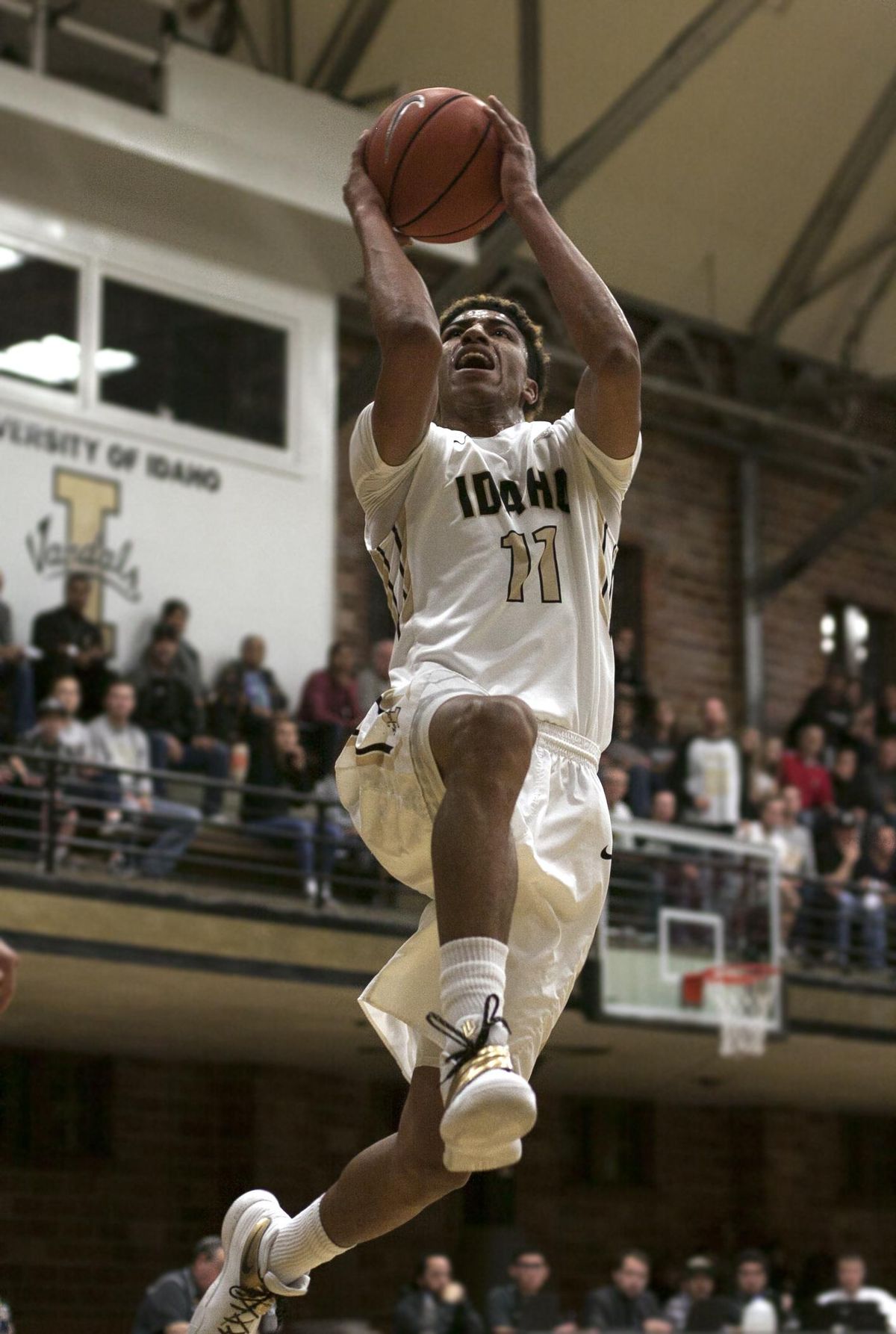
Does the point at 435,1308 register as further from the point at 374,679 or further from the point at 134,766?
the point at 374,679

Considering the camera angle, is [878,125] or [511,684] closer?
[511,684]

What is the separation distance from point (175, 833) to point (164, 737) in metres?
0.64

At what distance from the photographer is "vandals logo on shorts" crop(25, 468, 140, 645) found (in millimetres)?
13266

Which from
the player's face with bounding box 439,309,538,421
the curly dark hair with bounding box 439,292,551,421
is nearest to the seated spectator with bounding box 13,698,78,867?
the curly dark hair with bounding box 439,292,551,421

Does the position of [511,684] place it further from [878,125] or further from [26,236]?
[878,125]

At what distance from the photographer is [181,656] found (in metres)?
12.8

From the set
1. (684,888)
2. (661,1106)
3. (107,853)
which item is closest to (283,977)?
(107,853)

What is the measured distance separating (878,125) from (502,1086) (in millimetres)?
14408

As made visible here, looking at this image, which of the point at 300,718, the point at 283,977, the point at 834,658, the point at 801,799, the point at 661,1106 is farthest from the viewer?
the point at 834,658

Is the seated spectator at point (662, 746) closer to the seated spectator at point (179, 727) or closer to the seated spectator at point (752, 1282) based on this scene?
the seated spectator at point (752, 1282)

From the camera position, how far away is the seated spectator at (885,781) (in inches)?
632

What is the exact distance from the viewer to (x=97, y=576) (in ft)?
44.0

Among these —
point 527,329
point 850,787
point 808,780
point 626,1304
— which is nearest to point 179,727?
point 626,1304

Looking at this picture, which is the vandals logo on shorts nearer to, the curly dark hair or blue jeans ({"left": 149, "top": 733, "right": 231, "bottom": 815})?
blue jeans ({"left": 149, "top": 733, "right": 231, "bottom": 815})
